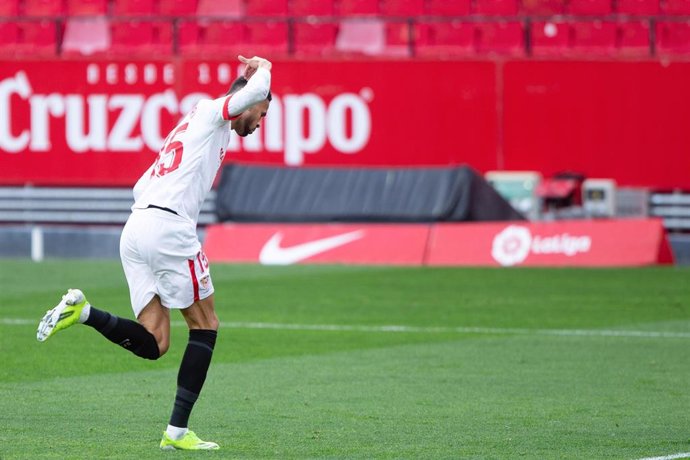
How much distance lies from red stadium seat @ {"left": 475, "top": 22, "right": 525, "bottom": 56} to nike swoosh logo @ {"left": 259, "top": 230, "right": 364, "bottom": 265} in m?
4.62

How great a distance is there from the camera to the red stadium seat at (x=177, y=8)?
89.4 ft

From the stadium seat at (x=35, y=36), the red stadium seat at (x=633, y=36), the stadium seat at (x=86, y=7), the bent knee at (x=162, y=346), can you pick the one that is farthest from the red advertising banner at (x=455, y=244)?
the bent knee at (x=162, y=346)

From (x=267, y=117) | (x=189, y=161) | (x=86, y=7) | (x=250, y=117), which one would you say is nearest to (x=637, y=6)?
(x=267, y=117)

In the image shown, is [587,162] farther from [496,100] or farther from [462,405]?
[462,405]

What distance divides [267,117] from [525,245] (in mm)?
5158

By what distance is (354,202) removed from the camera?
22.5 metres

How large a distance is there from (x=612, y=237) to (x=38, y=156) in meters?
9.63

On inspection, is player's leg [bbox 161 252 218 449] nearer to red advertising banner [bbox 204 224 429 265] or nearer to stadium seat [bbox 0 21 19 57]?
red advertising banner [bbox 204 224 429 265]

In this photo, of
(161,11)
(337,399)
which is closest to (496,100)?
(161,11)

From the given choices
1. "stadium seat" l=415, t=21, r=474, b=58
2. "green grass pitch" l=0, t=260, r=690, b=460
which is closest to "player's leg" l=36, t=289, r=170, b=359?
"green grass pitch" l=0, t=260, r=690, b=460

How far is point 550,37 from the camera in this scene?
24.8 meters

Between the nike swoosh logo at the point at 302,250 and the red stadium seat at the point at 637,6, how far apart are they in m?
6.28

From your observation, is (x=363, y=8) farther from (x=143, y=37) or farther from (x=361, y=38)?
(x=143, y=37)

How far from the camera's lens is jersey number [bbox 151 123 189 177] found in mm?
8133
